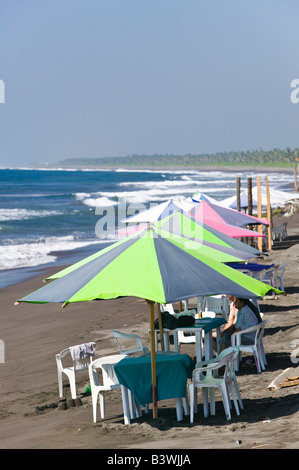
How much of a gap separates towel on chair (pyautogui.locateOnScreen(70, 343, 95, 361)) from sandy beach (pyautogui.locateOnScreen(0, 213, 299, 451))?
0.46 metres

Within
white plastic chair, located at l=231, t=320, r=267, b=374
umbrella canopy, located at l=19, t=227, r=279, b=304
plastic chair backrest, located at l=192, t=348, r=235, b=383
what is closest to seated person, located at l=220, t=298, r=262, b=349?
white plastic chair, located at l=231, t=320, r=267, b=374

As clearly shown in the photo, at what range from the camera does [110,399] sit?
347 inches

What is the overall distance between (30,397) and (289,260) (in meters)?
11.5

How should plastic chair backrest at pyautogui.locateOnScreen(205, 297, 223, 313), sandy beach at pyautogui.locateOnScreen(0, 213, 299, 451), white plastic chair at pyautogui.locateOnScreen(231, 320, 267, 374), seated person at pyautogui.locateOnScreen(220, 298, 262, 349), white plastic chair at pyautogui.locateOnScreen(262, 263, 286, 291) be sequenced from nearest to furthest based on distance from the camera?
1. sandy beach at pyautogui.locateOnScreen(0, 213, 299, 451)
2. white plastic chair at pyautogui.locateOnScreen(231, 320, 267, 374)
3. seated person at pyautogui.locateOnScreen(220, 298, 262, 349)
4. plastic chair backrest at pyautogui.locateOnScreen(205, 297, 223, 313)
5. white plastic chair at pyautogui.locateOnScreen(262, 263, 286, 291)

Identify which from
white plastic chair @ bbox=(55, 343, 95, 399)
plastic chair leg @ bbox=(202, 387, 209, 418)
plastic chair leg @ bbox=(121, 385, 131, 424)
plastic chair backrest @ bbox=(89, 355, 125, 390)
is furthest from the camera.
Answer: white plastic chair @ bbox=(55, 343, 95, 399)

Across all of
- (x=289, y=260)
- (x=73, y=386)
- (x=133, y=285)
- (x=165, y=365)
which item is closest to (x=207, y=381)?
(x=165, y=365)

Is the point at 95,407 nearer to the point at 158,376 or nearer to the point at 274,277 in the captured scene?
the point at 158,376

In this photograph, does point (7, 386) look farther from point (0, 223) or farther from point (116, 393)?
point (0, 223)

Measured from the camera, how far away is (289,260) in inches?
758

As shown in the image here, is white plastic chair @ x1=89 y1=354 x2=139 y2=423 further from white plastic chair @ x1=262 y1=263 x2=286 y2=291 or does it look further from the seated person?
white plastic chair @ x1=262 y1=263 x2=286 y2=291

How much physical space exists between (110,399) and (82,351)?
0.80 metres

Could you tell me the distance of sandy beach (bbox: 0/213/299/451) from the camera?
6562 millimetres

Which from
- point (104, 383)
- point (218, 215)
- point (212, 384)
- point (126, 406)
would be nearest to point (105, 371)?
point (104, 383)

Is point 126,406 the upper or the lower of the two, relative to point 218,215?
lower
